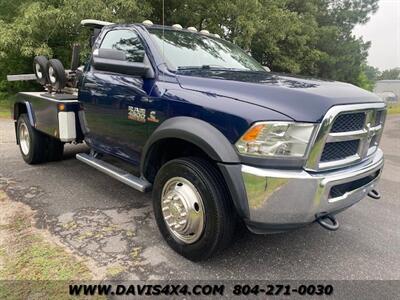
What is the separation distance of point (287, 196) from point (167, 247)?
1289 millimetres

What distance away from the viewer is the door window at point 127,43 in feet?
12.0

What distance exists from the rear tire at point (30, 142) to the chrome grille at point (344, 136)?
425 centimetres

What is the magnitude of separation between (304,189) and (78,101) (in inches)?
125

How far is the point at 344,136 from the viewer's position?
2615mm

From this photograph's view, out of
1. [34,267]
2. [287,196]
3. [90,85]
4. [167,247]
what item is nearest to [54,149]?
[90,85]

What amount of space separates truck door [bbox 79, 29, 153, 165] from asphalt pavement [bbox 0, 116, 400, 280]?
0.64 meters

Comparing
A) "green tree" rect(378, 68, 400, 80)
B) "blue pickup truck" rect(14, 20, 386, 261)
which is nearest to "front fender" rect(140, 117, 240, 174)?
"blue pickup truck" rect(14, 20, 386, 261)

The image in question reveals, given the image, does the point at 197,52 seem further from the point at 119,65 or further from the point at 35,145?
the point at 35,145

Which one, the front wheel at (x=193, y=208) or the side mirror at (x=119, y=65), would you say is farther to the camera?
the side mirror at (x=119, y=65)

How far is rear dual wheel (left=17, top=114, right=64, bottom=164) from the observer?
5293mm

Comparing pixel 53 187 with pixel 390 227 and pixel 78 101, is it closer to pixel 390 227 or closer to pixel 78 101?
pixel 78 101

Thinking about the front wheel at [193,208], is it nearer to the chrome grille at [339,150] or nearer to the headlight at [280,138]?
the headlight at [280,138]

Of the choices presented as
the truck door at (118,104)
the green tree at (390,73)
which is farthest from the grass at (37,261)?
the green tree at (390,73)

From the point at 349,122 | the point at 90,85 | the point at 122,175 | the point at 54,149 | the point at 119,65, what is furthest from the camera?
the point at 54,149
